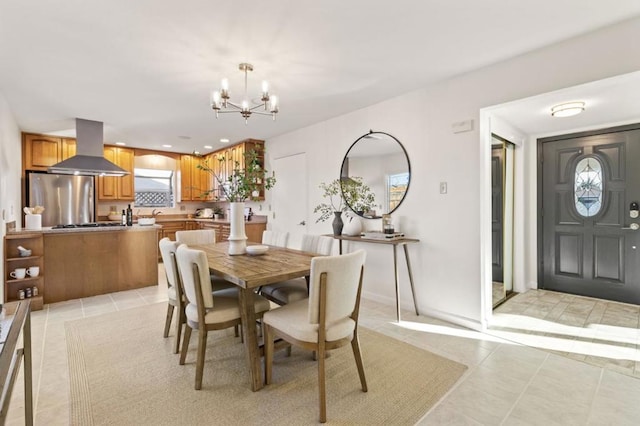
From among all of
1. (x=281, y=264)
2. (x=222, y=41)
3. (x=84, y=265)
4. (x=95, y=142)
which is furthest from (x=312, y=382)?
(x=95, y=142)

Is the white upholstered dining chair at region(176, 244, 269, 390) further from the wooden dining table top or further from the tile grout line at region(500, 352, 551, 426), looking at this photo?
the tile grout line at region(500, 352, 551, 426)

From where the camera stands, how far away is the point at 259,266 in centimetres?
218

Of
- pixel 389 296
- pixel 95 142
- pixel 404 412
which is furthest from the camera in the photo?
pixel 95 142

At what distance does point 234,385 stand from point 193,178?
227 inches

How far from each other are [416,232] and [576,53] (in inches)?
76.9

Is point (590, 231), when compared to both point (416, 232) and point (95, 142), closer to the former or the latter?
point (416, 232)

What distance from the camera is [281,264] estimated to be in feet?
7.34

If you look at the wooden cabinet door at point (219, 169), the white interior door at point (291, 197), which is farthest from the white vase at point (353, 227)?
the wooden cabinet door at point (219, 169)

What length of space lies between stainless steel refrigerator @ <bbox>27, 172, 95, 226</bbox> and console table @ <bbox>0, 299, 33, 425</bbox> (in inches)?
184

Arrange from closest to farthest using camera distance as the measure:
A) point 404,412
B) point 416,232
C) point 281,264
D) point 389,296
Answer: point 404,412 < point 281,264 < point 416,232 < point 389,296

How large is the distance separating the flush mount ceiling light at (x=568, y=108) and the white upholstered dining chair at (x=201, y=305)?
11.6ft

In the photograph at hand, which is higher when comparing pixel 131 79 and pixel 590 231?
pixel 131 79

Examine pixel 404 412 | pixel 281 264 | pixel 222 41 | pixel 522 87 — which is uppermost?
pixel 222 41

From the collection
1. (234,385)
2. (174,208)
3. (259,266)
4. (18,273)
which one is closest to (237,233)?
(259,266)
